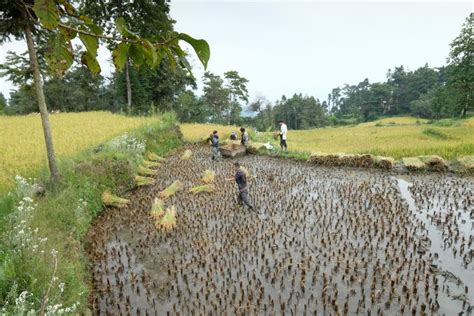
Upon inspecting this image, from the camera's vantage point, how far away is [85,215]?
6.90 meters

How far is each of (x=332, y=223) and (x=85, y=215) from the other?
19.5ft

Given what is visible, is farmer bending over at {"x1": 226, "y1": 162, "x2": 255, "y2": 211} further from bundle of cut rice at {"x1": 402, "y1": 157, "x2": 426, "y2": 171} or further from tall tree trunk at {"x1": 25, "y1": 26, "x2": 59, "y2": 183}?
bundle of cut rice at {"x1": 402, "y1": 157, "x2": 426, "y2": 171}

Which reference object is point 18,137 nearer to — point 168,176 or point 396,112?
point 168,176

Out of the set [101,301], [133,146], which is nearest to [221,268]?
[101,301]

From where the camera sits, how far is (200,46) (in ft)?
3.66

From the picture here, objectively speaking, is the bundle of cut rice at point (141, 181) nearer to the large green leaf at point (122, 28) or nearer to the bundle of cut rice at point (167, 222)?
the bundle of cut rice at point (167, 222)

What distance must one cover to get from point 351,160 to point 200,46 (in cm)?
1281

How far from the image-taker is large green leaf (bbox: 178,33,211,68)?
43.8 inches

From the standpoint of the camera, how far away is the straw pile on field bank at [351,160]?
12.1 metres

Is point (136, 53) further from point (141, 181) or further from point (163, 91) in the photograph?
point (163, 91)

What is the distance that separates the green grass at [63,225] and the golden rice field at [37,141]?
830 mm

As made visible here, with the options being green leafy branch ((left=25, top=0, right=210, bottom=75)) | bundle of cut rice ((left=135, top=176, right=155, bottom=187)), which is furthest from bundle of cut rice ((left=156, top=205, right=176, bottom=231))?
green leafy branch ((left=25, top=0, right=210, bottom=75))

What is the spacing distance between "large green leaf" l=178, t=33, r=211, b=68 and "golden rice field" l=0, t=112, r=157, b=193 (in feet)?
24.9

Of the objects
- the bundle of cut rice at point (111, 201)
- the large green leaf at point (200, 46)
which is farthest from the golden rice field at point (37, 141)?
the large green leaf at point (200, 46)
